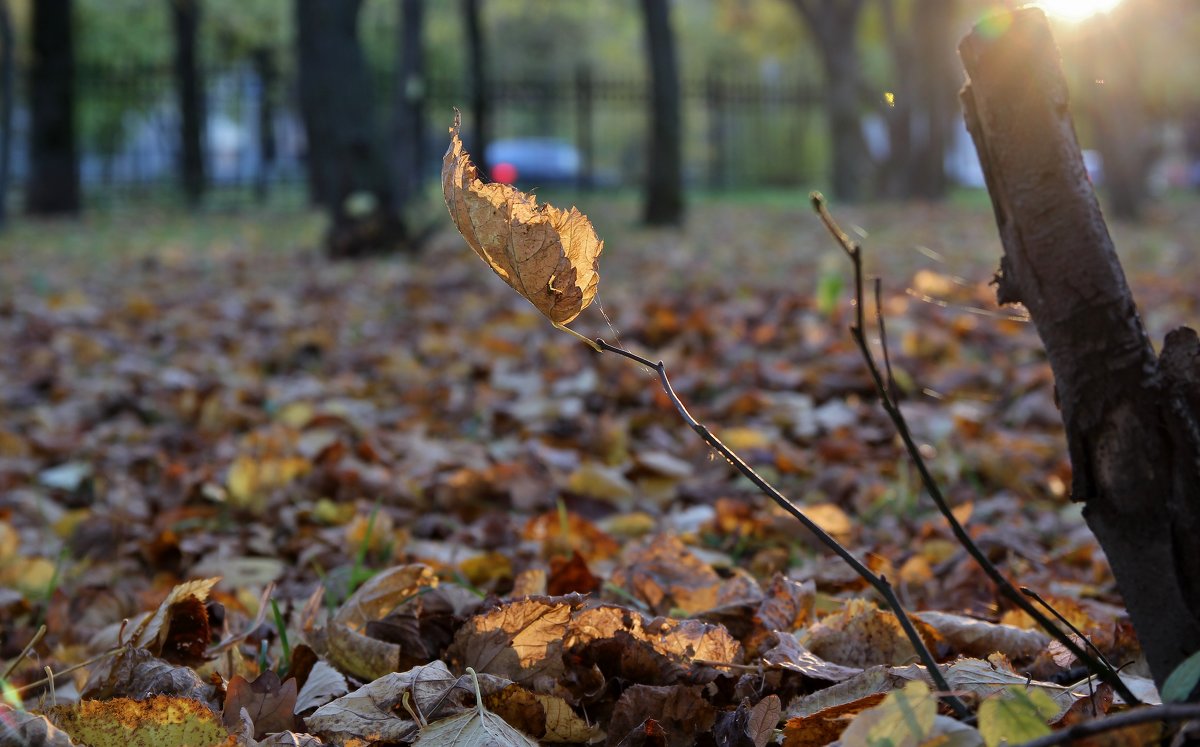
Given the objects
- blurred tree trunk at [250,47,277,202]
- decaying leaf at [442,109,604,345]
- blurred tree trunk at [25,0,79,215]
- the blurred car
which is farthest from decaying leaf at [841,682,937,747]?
the blurred car

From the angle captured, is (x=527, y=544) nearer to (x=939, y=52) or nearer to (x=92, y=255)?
(x=92, y=255)

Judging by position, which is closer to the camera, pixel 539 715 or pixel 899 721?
pixel 899 721

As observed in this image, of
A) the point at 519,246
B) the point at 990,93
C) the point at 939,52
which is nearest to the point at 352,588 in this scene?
the point at 519,246

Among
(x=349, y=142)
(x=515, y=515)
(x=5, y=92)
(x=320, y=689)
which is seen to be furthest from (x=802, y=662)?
(x=5, y=92)

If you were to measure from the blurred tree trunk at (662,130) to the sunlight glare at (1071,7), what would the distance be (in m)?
10.1

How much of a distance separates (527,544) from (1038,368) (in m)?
2.20

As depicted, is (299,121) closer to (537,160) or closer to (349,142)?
(537,160)

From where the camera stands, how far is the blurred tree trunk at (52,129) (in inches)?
570

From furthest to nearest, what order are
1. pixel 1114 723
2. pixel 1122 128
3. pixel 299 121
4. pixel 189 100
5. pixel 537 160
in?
pixel 537 160, pixel 299 121, pixel 189 100, pixel 1122 128, pixel 1114 723

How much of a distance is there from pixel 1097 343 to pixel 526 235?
540 mm

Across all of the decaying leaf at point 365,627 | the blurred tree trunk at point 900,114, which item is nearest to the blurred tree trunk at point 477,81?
the blurred tree trunk at point 900,114

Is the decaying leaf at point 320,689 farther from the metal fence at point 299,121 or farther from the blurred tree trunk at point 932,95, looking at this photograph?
the metal fence at point 299,121

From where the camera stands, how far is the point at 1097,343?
1.13 metres

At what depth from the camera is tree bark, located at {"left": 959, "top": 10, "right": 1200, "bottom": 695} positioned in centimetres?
112
